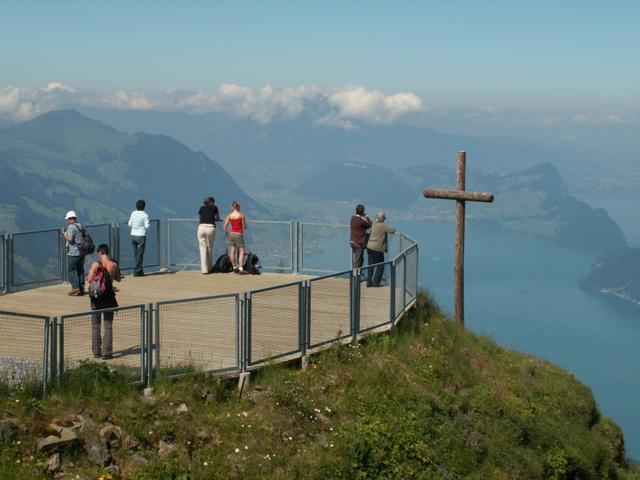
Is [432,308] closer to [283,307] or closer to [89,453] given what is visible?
[283,307]

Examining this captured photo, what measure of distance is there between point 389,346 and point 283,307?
114 inches

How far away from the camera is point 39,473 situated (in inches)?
417

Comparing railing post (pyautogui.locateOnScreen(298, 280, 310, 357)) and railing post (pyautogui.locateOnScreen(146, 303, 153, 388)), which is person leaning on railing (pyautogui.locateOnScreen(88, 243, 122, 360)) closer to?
railing post (pyautogui.locateOnScreen(146, 303, 153, 388))

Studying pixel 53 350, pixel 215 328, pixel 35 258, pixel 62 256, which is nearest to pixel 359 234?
pixel 62 256

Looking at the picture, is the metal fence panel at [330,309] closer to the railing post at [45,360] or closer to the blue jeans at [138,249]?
the railing post at [45,360]

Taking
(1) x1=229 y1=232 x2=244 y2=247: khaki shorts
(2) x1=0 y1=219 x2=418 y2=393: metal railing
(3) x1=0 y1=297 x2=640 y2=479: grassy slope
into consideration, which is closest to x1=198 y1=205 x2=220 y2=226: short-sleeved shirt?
(1) x1=229 y1=232 x2=244 y2=247: khaki shorts

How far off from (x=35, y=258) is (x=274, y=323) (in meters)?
8.52

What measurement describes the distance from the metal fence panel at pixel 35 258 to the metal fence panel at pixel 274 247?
488 cm

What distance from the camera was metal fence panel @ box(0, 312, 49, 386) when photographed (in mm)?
11711

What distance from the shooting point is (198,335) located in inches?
537

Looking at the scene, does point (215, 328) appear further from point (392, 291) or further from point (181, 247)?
point (181, 247)

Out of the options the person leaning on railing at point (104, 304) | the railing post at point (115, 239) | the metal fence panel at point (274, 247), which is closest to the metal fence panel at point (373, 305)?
the person leaning on railing at point (104, 304)

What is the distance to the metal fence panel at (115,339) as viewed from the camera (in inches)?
480

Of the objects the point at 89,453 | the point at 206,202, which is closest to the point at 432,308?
the point at 206,202
